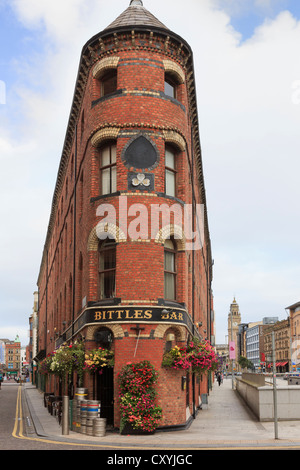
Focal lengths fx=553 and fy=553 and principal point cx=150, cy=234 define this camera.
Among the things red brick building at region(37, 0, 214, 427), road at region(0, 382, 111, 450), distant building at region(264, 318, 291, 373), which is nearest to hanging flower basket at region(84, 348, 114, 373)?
red brick building at region(37, 0, 214, 427)

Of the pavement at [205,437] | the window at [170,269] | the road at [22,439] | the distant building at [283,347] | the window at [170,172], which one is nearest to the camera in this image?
the road at [22,439]

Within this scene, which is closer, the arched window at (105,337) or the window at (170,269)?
the arched window at (105,337)

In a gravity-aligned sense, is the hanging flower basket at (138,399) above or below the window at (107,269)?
below

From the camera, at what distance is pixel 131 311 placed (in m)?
20.3

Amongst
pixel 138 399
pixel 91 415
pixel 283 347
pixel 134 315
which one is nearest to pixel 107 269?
pixel 134 315

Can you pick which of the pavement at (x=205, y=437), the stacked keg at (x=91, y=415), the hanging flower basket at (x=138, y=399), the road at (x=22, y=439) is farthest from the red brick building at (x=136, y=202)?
the road at (x=22, y=439)

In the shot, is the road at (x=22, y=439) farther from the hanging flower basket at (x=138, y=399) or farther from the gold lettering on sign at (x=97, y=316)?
the gold lettering on sign at (x=97, y=316)

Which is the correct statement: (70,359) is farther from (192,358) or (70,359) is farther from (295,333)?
(295,333)

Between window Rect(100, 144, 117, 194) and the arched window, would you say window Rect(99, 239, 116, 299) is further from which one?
window Rect(100, 144, 117, 194)

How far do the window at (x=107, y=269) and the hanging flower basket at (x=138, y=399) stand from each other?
3362mm

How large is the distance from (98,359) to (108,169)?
7.76 meters

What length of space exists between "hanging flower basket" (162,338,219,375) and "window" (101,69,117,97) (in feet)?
36.7

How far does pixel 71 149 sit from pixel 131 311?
16588 millimetres

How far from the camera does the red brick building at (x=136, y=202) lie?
2041 centimetres
